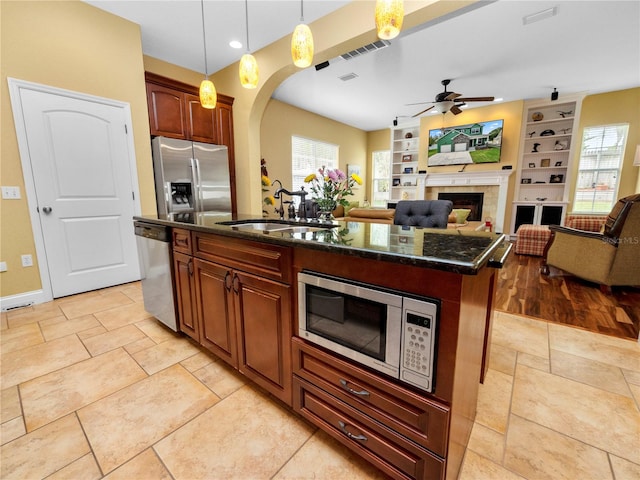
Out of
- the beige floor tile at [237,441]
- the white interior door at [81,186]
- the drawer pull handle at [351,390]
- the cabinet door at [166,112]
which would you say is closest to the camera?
the drawer pull handle at [351,390]

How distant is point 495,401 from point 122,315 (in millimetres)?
2899

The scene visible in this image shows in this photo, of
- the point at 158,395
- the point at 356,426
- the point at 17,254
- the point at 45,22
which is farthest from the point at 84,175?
the point at 356,426

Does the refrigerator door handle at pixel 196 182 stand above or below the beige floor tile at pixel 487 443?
above

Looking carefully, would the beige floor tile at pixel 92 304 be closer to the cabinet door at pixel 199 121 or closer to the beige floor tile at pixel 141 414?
the beige floor tile at pixel 141 414

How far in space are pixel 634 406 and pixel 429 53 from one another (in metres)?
4.17

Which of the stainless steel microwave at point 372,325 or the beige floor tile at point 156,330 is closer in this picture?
the stainless steel microwave at point 372,325

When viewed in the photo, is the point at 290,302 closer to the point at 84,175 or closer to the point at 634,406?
the point at 634,406

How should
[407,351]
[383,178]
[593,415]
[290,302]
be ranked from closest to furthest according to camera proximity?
1. [407,351]
2. [290,302]
3. [593,415]
4. [383,178]

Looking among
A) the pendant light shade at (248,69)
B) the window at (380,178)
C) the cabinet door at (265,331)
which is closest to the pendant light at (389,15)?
the pendant light shade at (248,69)

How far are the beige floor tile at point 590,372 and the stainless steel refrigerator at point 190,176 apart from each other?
393cm

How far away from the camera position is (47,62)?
8.47 ft

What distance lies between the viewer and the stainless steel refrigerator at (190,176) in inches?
137

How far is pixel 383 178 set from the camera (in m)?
8.74

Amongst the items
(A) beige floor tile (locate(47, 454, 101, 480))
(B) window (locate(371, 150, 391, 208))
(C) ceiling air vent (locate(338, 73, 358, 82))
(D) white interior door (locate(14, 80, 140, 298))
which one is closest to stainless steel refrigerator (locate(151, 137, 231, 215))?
(D) white interior door (locate(14, 80, 140, 298))
